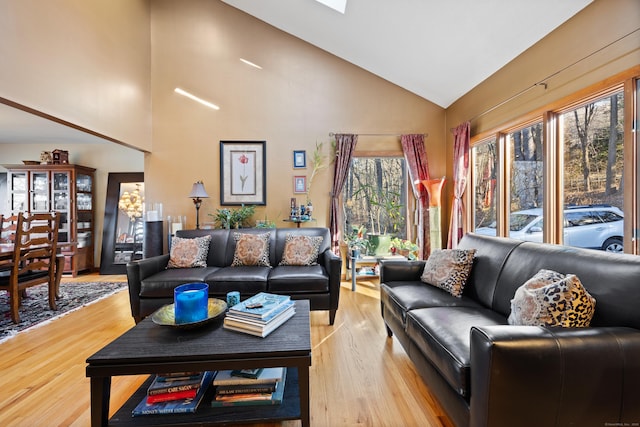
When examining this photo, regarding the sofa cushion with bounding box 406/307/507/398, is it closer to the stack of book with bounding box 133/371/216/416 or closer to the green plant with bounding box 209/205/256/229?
the stack of book with bounding box 133/371/216/416

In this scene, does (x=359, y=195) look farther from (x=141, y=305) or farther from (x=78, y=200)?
(x=78, y=200)

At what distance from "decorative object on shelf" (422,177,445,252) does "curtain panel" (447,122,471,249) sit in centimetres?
16

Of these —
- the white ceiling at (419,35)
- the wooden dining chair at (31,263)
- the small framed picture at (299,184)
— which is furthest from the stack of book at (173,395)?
the white ceiling at (419,35)

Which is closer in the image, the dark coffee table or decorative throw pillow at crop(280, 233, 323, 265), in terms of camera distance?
the dark coffee table

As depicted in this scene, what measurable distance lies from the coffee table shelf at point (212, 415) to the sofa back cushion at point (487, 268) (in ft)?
4.77

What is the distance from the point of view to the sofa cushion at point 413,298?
1952 mm

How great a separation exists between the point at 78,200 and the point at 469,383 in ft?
20.2

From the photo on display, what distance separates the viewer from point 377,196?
4441mm

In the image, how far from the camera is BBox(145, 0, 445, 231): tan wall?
4.18 metres

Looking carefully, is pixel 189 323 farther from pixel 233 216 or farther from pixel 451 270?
pixel 233 216

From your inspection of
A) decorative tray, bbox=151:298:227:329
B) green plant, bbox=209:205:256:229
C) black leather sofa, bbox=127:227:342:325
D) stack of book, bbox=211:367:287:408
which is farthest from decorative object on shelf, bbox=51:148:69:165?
stack of book, bbox=211:367:287:408

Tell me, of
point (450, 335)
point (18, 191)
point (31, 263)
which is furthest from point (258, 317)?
point (18, 191)

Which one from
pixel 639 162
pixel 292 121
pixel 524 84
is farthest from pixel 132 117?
pixel 639 162

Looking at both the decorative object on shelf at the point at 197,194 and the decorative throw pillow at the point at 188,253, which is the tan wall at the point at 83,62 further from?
the decorative throw pillow at the point at 188,253
